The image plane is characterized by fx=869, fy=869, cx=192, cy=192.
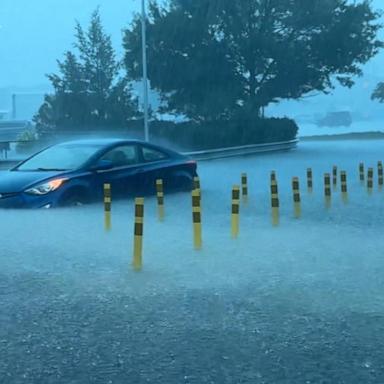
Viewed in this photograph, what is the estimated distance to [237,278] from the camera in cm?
855

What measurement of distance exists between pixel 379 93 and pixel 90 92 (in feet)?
122

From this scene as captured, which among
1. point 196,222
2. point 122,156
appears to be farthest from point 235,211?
point 122,156

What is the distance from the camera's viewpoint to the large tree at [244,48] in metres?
50.0

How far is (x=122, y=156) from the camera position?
16.0 meters

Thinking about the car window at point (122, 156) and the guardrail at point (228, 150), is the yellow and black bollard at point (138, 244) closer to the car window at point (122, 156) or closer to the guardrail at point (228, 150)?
the car window at point (122, 156)

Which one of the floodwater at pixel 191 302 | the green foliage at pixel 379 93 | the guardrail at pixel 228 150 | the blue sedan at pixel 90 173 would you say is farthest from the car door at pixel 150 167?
the green foliage at pixel 379 93

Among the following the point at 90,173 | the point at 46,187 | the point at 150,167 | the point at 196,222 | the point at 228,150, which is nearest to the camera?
the point at 196,222

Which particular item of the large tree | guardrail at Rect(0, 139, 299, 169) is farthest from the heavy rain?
the large tree

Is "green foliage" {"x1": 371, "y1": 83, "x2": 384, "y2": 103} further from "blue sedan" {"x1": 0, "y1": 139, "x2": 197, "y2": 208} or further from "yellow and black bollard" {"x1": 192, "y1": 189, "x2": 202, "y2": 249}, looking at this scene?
"yellow and black bollard" {"x1": 192, "y1": 189, "x2": 202, "y2": 249}

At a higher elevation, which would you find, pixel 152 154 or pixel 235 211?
pixel 152 154

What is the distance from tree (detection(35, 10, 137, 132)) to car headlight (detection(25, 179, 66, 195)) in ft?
112

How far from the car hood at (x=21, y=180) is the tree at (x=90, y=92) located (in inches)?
1330

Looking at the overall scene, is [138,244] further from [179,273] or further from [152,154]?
[152,154]

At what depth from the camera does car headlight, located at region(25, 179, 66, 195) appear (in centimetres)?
1410
